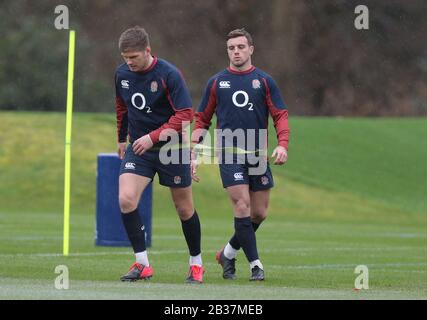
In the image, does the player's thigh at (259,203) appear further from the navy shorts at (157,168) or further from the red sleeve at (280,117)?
the navy shorts at (157,168)

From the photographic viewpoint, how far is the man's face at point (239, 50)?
1123cm

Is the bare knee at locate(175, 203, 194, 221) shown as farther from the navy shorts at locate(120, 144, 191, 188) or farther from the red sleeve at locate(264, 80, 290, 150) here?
the red sleeve at locate(264, 80, 290, 150)

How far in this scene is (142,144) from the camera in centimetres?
1079

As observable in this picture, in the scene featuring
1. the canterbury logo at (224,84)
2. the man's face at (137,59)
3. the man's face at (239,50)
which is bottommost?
the canterbury logo at (224,84)

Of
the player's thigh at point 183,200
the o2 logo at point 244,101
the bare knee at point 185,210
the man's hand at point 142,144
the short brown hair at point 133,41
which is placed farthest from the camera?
the o2 logo at point 244,101

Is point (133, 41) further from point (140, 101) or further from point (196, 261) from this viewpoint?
point (196, 261)

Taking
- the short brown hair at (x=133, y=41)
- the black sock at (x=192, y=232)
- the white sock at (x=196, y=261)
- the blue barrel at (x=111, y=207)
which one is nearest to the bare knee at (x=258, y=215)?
the black sock at (x=192, y=232)

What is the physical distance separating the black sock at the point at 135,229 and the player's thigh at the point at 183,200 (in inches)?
14.8

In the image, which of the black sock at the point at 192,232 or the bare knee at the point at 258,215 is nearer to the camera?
the black sock at the point at 192,232

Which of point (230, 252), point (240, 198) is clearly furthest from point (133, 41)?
point (230, 252)

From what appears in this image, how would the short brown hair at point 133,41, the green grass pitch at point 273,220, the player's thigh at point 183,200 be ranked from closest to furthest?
the green grass pitch at point 273,220 → the short brown hair at point 133,41 → the player's thigh at point 183,200

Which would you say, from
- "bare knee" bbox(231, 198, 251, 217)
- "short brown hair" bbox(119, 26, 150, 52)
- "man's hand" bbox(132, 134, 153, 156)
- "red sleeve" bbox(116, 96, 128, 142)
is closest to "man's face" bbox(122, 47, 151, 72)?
"short brown hair" bbox(119, 26, 150, 52)
